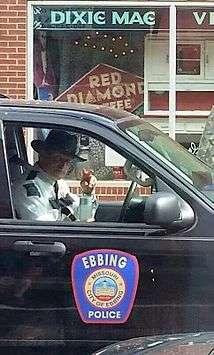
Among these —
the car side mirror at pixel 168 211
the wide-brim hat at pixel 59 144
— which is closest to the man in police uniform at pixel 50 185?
the wide-brim hat at pixel 59 144

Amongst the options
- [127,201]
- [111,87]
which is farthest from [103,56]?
[127,201]

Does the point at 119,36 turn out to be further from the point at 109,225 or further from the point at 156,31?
the point at 109,225

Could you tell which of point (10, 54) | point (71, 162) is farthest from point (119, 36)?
point (71, 162)

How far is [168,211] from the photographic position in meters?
4.31

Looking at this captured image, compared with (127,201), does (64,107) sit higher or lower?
higher

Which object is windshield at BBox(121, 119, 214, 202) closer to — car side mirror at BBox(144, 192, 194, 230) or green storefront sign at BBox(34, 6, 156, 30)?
car side mirror at BBox(144, 192, 194, 230)

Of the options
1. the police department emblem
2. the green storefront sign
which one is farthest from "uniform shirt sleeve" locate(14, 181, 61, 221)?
the green storefront sign

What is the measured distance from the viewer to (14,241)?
14.7ft

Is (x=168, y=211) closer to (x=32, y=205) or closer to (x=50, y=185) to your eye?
(x=32, y=205)

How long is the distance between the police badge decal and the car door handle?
0.09 meters

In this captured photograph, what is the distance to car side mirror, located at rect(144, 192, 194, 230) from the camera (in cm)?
430

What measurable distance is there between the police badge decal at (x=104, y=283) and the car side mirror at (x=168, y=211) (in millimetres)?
237

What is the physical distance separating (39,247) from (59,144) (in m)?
0.76

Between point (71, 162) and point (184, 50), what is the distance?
4.95 m
